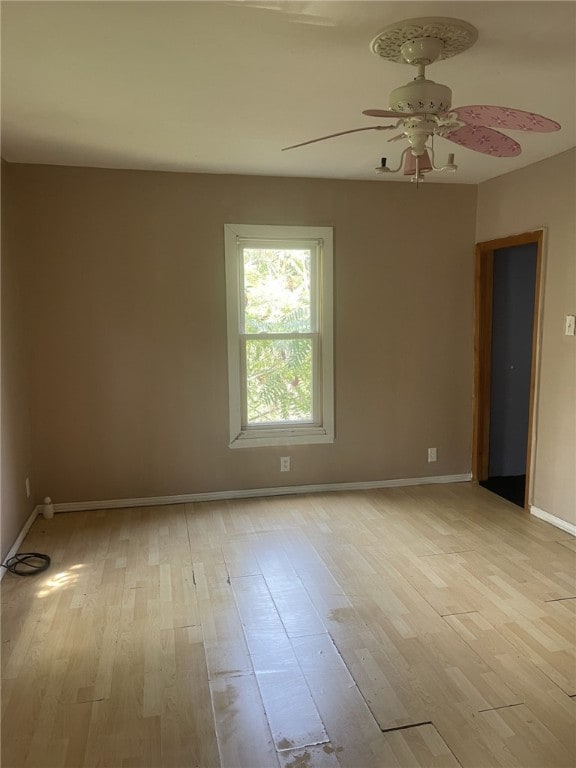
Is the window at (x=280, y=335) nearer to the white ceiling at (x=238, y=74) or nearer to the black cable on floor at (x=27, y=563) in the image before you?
the white ceiling at (x=238, y=74)

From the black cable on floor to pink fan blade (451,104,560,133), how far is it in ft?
10.0

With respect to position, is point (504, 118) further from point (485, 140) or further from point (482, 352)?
point (482, 352)

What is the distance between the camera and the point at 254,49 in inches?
80.1

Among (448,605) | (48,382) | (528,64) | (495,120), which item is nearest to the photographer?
(495,120)

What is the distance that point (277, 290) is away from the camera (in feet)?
13.7

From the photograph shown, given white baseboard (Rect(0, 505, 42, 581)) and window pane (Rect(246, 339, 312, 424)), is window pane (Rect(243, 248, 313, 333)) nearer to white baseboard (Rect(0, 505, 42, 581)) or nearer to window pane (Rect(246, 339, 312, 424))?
window pane (Rect(246, 339, 312, 424))

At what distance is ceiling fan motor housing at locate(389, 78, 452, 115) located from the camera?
6.14 feet

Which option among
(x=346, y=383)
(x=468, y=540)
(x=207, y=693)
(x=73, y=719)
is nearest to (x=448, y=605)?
(x=468, y=540)

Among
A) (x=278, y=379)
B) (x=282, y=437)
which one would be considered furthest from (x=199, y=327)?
(x=282, y=437)

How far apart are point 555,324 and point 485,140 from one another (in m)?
1.88

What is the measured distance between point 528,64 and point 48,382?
335cm

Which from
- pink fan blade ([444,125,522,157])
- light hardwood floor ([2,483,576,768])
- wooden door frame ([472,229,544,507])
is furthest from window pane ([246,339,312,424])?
pink fan blade ([444,125,522,157])

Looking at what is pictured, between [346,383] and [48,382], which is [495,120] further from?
[48,382]

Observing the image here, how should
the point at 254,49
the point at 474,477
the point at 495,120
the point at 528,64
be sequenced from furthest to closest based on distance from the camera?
1. the point at 474,477
2. the point at 528,64
3. the point at 254,49
4. the point at 495,120
